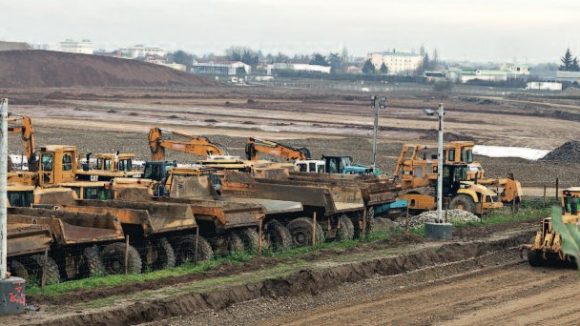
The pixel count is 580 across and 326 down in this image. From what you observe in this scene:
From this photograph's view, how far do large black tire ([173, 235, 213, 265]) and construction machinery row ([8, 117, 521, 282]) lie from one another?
27 mm

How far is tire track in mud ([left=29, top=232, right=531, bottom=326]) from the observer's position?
19.7 m

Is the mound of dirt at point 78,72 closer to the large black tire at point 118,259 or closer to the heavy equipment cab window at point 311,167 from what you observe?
the heavy equipment cab window at point 311,167

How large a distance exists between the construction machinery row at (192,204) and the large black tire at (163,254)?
0.08ft

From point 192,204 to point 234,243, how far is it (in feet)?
4.87

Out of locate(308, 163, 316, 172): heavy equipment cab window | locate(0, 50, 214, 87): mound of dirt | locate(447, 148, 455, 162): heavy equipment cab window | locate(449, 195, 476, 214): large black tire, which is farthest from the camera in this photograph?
locate(0, 50, 214, 87): mound of dirt

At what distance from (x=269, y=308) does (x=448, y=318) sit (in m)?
3.55

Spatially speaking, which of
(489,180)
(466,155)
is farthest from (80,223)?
(466,155)

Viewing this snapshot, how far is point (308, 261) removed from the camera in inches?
1061

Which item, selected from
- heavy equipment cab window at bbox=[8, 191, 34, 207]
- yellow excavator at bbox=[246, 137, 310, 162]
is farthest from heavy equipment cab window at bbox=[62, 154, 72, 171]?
yellow excavator at bbox=[246, 137, 310, 162]

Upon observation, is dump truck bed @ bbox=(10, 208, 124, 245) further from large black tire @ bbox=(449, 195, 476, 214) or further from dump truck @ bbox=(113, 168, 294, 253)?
large black tire @ bbox=(449, 195, 476, 214)

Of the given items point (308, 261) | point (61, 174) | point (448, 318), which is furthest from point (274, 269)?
point (61, 174)

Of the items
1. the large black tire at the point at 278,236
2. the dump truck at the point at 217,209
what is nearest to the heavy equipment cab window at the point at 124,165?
the dump truck at the point at 217,209

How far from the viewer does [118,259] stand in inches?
956

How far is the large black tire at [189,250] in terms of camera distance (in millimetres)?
26250
